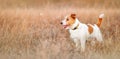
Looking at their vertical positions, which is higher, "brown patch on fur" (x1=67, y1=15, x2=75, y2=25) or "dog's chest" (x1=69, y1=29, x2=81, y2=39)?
"brown patch on fur" (x1=67, y1=15, x2=75, y2=25)

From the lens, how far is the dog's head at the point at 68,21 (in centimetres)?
319

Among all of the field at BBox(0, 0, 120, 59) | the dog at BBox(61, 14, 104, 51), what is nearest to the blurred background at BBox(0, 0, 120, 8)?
the field at BBox(0, 0, 120, 59)

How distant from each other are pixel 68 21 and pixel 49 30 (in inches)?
6.6

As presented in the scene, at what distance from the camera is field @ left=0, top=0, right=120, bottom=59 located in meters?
3.23

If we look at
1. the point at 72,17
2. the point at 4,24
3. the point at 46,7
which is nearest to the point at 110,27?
the point at 72,17

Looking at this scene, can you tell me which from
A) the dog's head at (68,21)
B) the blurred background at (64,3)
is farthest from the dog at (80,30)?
the blurred background at (64,3)

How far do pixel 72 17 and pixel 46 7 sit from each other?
0.71ft

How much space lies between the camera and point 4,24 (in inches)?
128

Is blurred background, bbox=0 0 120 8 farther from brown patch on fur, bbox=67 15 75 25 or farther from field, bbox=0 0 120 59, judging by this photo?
brown patch on fur, bbox=67 15 75 25

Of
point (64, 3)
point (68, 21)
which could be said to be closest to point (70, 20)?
point (68, 21)

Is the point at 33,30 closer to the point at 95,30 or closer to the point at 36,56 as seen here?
the point at 36,56

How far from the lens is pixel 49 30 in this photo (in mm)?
3254

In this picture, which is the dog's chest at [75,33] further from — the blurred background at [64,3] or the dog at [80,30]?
the blurred background at [64,3]

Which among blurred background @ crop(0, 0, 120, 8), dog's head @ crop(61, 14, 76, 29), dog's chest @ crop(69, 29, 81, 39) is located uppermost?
blurred background @ crop(0, 0, 120, 8)
